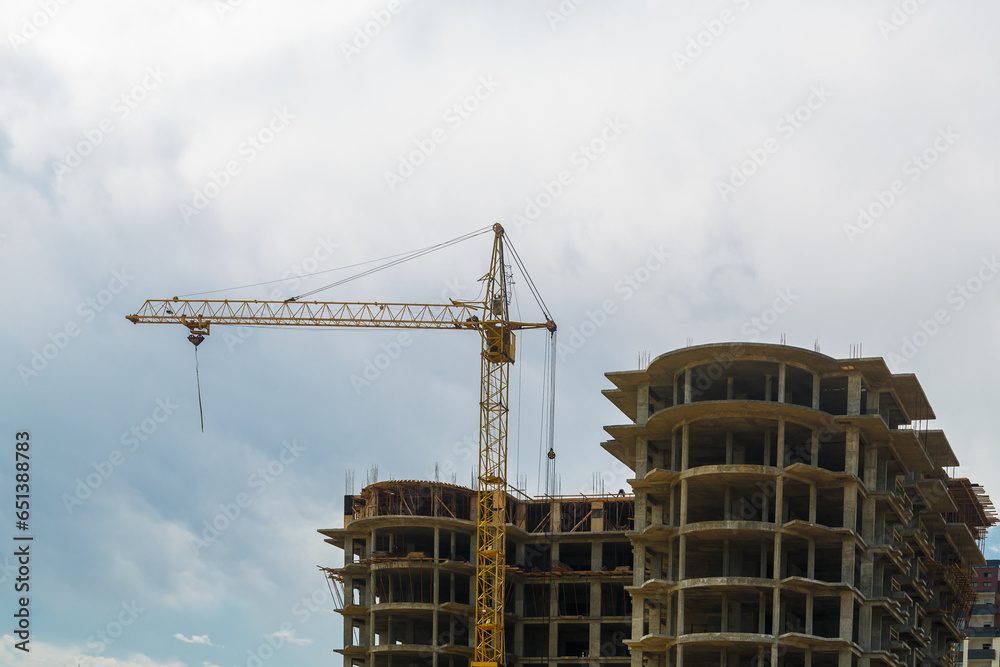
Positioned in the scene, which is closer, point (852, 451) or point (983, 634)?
point (852, 451)

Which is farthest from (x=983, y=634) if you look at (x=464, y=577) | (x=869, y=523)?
(x=869, y=523)

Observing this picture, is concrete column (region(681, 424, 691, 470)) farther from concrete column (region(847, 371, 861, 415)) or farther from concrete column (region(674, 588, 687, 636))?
concrete column (region(847, 371, 861, 415))

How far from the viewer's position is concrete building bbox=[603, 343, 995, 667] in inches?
2876

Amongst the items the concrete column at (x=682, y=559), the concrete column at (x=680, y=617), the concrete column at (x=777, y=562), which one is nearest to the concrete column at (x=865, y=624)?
the concrete column at (x=777, y=562)

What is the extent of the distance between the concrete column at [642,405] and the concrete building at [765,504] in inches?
3.1

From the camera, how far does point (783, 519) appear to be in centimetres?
7475

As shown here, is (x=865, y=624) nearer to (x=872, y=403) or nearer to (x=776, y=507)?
(x=776, y=507)

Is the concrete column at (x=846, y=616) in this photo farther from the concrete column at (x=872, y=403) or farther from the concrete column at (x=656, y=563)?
the concrete column at (x=872, y=403)

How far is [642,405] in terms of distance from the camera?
3123 inches

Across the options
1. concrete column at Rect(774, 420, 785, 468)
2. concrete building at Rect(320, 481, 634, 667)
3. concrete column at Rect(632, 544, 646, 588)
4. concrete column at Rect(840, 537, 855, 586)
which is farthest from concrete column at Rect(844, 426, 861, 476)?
concrete building at Rect(320, 481, 634, 667)

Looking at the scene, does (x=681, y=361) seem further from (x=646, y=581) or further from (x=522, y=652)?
(x=522, y=652)

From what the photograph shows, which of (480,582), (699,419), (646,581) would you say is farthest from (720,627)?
(480,582)

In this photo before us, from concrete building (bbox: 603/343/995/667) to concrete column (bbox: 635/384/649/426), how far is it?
8 centimetres

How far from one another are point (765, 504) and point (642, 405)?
29.6 ft
